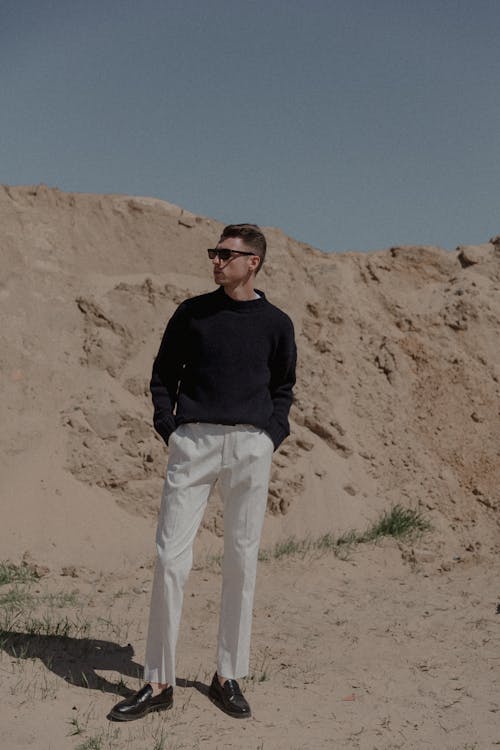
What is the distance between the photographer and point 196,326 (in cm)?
407

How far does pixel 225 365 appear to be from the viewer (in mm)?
4016

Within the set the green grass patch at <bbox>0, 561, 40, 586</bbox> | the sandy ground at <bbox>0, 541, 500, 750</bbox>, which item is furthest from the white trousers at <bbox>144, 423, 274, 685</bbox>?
the green grass patch at <bbox>0, 561, 40, 586</bbox>

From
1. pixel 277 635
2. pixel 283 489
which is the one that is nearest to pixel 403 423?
pixel 283 489

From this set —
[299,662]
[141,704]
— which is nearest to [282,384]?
[141,704]

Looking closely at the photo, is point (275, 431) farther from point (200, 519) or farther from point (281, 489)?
point (281, 489)

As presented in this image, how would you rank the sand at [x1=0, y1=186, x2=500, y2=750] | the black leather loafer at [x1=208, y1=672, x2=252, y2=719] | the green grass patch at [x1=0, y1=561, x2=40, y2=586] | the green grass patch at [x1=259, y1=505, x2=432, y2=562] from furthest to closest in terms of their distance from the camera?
the green grass patch at [x1=259, y1=505, x2=432, y2=562] → the green grass patch at [x1=0, y1=561, x2=40, y2=586] → the sand at [x1=0, y1=186, x2=500, y2=750] → the black leather loafer at [x1=208, y1=672, x2=252, y2=719]

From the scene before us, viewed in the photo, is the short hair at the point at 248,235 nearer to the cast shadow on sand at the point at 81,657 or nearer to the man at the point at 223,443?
the man at the point at 223,443

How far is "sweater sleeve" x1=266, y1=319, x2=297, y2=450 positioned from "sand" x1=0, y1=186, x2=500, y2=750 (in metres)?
1.35

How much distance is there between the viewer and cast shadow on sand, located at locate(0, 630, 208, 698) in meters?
4.40

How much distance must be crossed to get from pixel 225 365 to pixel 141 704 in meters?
1.57

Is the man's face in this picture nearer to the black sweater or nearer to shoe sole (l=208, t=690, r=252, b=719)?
the black sweater

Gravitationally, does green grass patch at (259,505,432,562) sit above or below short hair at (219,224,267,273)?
below

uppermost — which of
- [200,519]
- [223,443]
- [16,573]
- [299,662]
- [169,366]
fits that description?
[169,366]

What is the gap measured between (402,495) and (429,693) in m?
4.18
